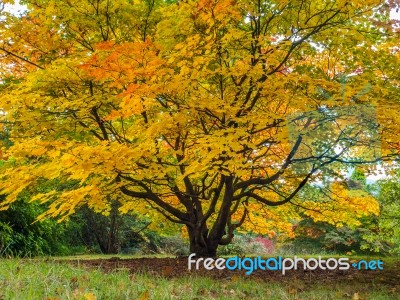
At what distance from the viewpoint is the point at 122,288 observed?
2.87 m

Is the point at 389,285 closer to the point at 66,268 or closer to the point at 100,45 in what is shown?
the point at 66,268

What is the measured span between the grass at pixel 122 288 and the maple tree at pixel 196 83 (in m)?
1.17

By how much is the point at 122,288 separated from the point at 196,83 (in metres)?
2.44

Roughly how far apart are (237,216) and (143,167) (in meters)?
4.67

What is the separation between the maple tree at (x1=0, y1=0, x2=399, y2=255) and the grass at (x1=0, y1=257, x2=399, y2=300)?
1.17 metres

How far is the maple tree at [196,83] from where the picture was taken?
4.29m

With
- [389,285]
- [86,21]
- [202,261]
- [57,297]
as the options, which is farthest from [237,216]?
[57,297]

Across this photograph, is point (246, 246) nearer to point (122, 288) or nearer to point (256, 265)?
point (256, 265)

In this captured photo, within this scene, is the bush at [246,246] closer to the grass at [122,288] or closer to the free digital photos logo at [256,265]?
the free digital photos logo at [256,265]

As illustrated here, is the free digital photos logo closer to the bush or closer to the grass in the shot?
the grass

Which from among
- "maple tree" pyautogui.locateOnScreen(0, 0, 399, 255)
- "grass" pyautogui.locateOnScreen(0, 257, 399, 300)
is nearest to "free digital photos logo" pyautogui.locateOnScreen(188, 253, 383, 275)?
"maple tree" pyautogui.locateOnScreen(0, 0, 399, 255)

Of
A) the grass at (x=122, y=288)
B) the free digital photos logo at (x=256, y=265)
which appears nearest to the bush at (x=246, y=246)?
the free digital photos logo at (x=256, y=265)

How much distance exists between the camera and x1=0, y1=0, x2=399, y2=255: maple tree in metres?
4.29

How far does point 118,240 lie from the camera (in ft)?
48.8
